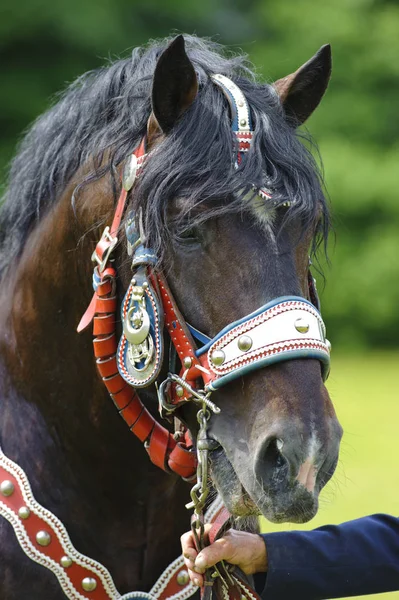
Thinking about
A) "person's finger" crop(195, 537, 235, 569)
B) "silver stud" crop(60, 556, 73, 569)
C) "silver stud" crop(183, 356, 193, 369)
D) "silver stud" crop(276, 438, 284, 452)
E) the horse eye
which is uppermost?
the horse eye

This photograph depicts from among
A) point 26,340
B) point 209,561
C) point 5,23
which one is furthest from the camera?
point 5,23

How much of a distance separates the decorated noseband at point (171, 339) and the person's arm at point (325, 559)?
32 cm

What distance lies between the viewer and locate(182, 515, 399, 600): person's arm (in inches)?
102

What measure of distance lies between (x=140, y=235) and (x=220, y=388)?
0.42 meters

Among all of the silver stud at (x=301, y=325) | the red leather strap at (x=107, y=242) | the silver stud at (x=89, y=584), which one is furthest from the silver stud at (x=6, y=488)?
the silver stud at (x=301, y=325)

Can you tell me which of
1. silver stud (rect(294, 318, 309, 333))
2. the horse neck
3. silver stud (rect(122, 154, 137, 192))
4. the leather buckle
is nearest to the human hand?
the horse neck

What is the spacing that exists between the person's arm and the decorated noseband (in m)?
0.32

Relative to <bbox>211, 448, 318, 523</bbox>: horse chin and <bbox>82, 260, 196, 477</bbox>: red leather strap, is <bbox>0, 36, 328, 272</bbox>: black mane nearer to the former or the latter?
<bbox>82, 260, 196, 477</bbox>: red leather strap

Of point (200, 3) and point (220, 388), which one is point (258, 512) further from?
point (200, 3)

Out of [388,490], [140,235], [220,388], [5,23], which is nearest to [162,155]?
[140,235]

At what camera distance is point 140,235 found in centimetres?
238

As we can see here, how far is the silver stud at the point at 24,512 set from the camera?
2.57 metres

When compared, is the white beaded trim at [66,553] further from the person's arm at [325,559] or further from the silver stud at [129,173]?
the silver stud at [129,173]

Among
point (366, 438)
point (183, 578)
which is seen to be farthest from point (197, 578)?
point (366, 438)
